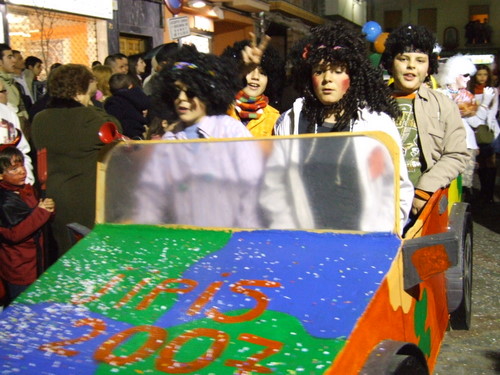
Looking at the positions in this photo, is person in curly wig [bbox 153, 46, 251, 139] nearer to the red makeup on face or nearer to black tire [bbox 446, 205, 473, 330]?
the red makeup on face

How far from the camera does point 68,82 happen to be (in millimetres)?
4305

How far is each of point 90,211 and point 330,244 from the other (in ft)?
8.31

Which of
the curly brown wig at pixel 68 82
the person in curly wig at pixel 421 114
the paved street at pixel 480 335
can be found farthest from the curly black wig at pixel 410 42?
the curly brown wig at pixel 68 82

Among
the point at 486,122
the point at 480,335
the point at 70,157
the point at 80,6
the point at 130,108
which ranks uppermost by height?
the point at 80,6

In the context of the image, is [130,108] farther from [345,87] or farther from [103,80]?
[345,87]

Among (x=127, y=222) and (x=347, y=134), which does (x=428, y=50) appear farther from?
(x=127, y=222)

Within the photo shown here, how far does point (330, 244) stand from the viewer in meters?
2.21

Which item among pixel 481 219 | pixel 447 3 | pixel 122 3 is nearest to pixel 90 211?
pixel 481 219

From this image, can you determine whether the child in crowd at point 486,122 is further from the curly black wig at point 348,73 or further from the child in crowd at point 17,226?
the child in crowd at point 17,226

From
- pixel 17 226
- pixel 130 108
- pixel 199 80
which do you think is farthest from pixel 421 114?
pixel 130 108

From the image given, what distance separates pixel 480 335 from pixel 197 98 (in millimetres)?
2428

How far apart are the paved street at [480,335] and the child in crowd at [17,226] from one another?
268 centimetres

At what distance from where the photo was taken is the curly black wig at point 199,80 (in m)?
3.04

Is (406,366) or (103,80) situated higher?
(103,80)
